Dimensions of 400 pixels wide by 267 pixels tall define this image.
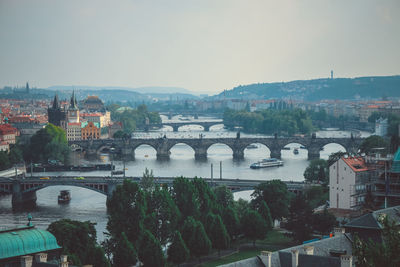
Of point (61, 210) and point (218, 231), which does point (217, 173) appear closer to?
Answer: point (61, 210)

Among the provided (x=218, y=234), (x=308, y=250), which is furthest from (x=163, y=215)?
(x=308, y=250)

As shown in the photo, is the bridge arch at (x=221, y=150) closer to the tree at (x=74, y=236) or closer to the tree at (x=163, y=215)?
the tree at (x=163, y=215)

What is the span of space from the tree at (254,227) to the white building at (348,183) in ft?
16.5

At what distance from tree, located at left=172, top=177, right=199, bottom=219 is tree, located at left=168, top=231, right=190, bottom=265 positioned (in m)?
5.47

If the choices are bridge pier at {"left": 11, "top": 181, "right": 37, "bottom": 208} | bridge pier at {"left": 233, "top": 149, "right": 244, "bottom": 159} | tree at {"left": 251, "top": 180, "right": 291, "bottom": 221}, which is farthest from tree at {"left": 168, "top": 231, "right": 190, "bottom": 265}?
bridge pier at {"left": 233, "top": 149, "right": 244, "bottom": 159}

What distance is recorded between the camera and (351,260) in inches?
667

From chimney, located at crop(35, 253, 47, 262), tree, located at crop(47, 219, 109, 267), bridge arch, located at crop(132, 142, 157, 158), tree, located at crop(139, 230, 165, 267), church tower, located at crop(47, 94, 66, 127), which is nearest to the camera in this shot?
chimney, located at crop(35, 253, 47, 262)

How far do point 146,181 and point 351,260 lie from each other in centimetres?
2313

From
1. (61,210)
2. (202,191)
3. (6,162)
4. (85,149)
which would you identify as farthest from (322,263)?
(85,149)

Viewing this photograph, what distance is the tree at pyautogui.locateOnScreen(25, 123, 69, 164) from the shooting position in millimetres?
73262

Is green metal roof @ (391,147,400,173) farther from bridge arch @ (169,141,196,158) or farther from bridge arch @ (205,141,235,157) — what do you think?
bridge arch @ (169,141,196,158)

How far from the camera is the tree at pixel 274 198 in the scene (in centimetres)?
3594

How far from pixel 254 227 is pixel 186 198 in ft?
12.0

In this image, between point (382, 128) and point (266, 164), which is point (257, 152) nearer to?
point (266, 164)
